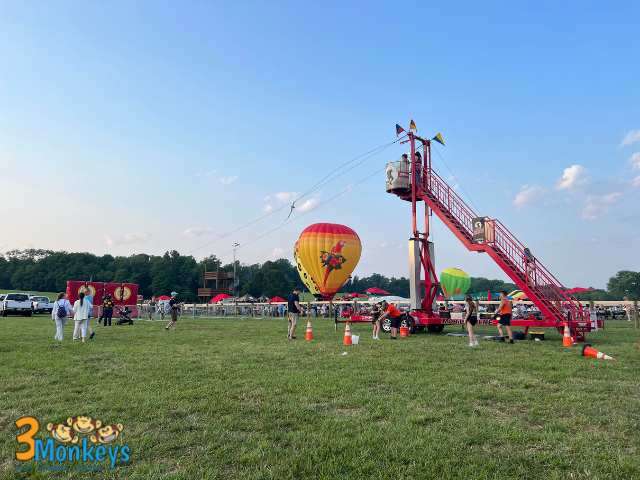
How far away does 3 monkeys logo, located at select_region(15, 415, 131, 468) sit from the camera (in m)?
4.99

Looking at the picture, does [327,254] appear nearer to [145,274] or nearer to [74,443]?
[74,443]

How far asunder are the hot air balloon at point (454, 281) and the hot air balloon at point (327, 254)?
95.5 feet

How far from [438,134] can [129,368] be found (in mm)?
18754

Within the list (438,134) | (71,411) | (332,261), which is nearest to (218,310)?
(332,261)

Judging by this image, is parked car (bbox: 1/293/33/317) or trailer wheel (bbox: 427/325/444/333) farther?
parked car (bbox: 1/293/33/317)

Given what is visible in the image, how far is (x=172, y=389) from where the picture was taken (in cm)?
799

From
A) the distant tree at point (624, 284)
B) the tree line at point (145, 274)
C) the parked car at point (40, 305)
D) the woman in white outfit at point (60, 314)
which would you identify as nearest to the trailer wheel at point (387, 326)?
the woman in white outfit at point (60, 314)

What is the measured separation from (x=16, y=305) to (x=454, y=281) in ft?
159

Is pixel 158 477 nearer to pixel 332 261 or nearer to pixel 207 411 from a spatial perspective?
pixel 207 411

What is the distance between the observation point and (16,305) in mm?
37188

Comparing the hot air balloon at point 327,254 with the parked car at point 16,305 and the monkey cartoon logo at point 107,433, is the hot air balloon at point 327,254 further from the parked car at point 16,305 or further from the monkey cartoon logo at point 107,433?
the monkey cartoon logo at point 107,433

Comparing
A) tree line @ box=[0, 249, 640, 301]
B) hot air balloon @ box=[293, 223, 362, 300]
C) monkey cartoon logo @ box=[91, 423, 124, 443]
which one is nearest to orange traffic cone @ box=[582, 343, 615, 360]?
monkey cartoon logo @ box=[91, 423, 124, 443]

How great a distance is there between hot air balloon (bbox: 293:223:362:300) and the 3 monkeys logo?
2845 cm

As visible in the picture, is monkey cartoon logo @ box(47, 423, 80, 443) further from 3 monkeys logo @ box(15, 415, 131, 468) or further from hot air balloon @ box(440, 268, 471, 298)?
hot air balloon @ box(440, 268, 471, 298)
